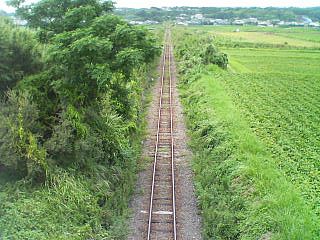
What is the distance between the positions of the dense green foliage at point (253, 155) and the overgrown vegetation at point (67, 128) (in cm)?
359

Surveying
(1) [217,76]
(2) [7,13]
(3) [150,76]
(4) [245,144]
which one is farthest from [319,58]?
(2) [7,13]

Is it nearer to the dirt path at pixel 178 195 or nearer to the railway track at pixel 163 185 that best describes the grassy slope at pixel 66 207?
the dirt path at pixel 178 195

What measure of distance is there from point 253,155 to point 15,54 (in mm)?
10829

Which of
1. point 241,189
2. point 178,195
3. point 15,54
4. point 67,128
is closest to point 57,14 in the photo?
point 15,54

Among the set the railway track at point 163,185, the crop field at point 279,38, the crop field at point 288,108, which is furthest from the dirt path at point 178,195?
the crop field at point 279,38

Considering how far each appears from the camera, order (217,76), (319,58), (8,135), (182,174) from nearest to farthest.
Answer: (8,135) < (182,174) < (217,76) < (319,58)

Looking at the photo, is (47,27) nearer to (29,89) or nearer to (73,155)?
(29,89)

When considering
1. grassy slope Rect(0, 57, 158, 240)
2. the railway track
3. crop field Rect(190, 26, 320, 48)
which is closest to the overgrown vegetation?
grassy slope Rect(0, 57, 158, 240)

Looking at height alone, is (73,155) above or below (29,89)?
below

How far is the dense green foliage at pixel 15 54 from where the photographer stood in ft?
55.0

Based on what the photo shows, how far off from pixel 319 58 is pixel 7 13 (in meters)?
52.0

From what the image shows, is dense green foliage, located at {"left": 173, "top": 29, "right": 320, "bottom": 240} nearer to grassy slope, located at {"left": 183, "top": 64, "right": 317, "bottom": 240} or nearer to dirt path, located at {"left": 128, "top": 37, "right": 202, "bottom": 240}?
grassy slope, located at {"left": 183, "top": 64, "right": 317, "bottom": 240}

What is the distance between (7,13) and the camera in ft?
64.7

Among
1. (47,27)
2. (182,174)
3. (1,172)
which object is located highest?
(47,27)
